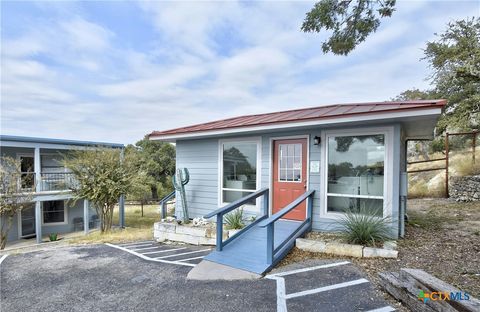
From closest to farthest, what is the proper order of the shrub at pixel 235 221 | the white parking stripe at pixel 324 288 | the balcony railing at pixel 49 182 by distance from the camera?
the white parking stripe at pixel 324 288, the shrub at pixel 235 221, the balcony railing at pixel 49 182

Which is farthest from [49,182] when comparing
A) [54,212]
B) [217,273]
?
[217,273]

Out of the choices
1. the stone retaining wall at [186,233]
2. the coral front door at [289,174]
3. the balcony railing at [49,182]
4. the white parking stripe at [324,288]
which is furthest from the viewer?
the balcony railing at [49,182]

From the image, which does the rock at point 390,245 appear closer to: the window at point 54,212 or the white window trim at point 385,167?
the white window trim at point 385,167

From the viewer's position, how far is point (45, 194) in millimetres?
12102

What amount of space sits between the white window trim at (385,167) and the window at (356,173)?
2.2 inches

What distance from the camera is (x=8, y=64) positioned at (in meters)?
9.66

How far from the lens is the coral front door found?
5.76 meters

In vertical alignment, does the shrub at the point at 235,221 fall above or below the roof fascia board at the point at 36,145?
below

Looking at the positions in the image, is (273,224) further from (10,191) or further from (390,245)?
(10,191)

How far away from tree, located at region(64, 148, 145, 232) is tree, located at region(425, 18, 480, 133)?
14052 millimetres

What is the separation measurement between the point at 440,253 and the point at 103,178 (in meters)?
9.78

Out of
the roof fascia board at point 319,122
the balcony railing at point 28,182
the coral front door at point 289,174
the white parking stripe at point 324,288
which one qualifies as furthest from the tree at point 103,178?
the white parking stripe at point 324,288

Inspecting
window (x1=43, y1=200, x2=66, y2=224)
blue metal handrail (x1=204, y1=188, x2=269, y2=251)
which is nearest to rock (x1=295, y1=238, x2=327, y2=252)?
blue metal handrail (x1=204, y1=188, x2=269, y2=251)

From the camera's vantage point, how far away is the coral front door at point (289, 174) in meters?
5.76
